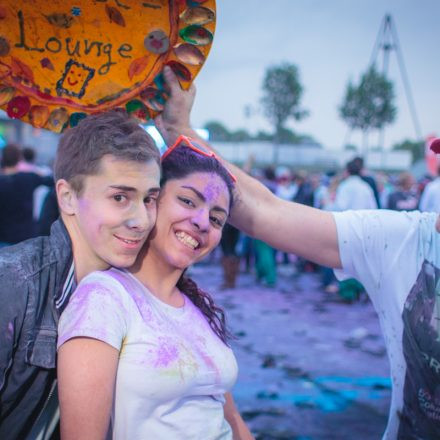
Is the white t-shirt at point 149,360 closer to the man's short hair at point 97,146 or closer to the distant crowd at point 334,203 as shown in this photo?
the man's short hair at point 97,146

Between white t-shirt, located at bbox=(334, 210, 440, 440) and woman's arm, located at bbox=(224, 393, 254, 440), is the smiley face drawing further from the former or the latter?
woman's arm, located at bbox=(224, 393, 254, 440)

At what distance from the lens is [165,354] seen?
58.6 inches

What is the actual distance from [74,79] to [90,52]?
0.37 ft

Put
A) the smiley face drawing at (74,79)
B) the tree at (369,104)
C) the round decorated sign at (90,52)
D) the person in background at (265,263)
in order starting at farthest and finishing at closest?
the tree at (369,104) < the person in background at (265,263) < the smiley face drawing at (74,79) < the round decorated sign at (90,52)

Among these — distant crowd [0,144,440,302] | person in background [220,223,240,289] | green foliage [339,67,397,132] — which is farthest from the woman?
green foliage [339,67,397,132]

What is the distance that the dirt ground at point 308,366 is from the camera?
12.6 feet

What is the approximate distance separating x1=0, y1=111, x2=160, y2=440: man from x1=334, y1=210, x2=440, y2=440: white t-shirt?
32.2 inches

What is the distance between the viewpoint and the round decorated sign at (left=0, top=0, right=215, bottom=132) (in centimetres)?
169

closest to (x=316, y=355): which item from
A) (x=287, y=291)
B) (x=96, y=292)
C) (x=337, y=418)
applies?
(x=337, y=418)

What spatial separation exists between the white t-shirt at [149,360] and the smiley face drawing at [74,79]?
684 millimetres

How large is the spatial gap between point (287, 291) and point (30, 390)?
25.4ft

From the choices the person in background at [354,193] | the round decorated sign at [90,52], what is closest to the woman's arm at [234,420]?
the round decorated sign at [90,52]

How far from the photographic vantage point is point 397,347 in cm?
184

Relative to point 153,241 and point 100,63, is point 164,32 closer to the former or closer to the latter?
point 100,63
